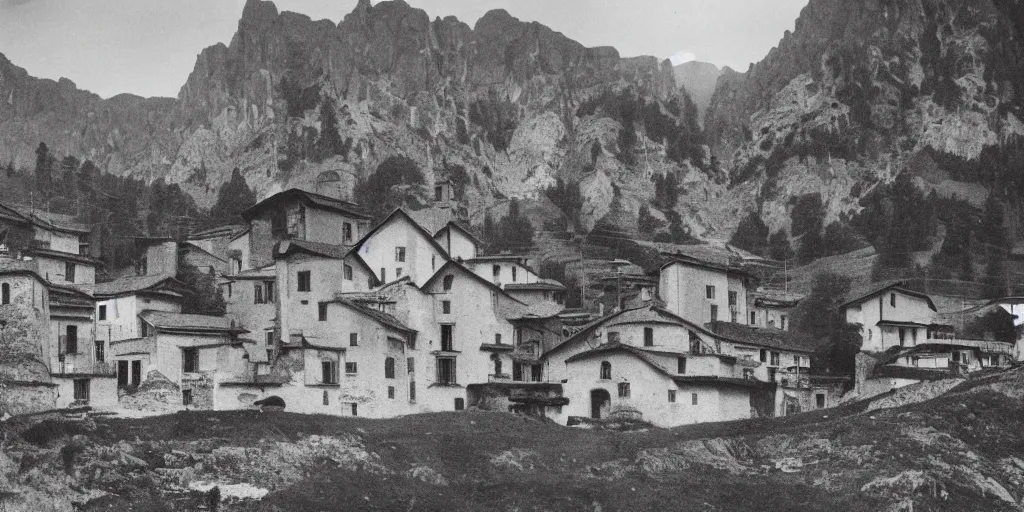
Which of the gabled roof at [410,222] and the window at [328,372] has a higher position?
the gabled roof at [410,222]

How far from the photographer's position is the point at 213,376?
7262 centimetres

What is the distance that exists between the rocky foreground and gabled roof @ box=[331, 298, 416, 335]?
9.77m

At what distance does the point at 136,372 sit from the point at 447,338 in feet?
73.2

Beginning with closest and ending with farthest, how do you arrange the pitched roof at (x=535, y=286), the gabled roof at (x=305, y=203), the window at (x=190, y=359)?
1. the window at (x=190, y=359)
2. the gabled roof at (x=305, y=203)
3. the pitched roof at (x=535, y=286)

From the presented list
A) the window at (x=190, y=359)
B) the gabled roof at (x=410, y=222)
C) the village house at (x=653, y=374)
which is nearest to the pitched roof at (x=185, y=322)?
the window at (x=190, y=359)

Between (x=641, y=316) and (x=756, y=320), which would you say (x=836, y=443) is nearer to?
(x=641, y=316)

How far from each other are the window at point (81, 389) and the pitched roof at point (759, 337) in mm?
43666

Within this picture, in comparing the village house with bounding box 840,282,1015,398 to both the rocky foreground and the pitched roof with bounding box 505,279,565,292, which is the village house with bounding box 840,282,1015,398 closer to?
the rocky foreground

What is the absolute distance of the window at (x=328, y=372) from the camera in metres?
76.0

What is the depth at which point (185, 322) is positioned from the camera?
7612cm

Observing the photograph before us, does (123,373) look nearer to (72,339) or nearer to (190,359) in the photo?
(72,339)

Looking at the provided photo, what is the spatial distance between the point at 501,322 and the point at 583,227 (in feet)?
335

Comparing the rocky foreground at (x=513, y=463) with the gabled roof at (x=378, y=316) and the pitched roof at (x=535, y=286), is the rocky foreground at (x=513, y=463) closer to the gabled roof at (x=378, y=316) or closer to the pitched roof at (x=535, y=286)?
the gabled roof at (x=378, y=316)

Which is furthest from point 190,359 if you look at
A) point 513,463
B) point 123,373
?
point 513,463
